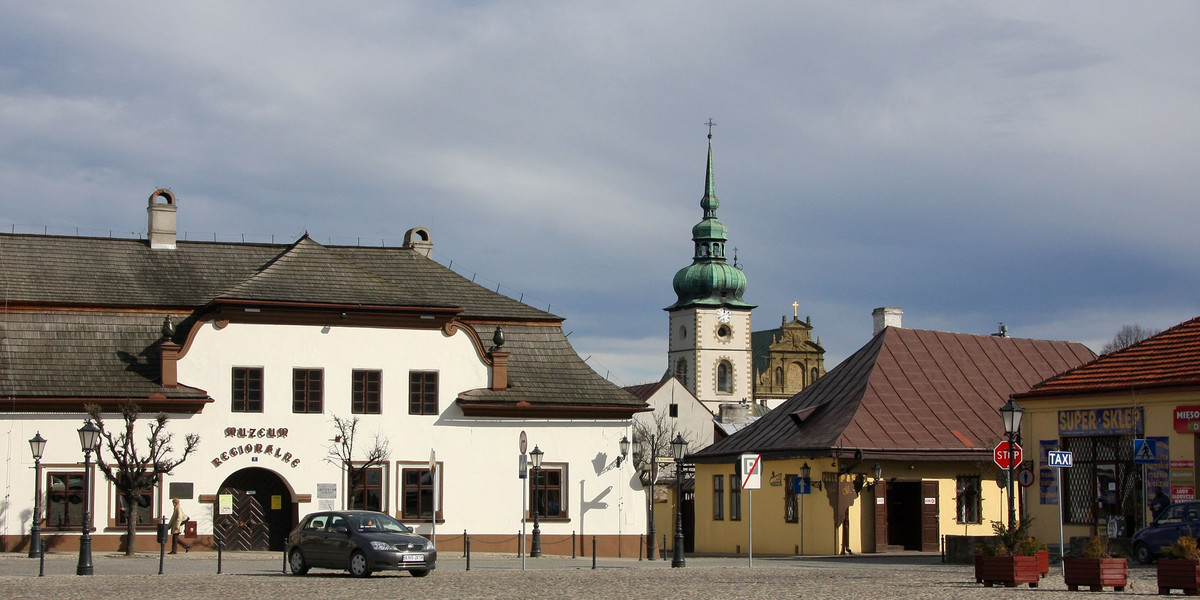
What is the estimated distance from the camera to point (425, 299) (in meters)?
44.2

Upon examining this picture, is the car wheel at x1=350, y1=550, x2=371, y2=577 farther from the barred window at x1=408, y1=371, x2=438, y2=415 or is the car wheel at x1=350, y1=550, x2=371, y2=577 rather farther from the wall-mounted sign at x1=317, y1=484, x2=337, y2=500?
the barred window at x1=408, y1=371, x2=438, y2=415

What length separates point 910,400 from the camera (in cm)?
4600

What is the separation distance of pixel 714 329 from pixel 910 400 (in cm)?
10502

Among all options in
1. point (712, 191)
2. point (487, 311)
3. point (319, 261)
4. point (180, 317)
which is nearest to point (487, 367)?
point (487, 311)

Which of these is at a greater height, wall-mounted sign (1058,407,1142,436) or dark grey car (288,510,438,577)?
wall-mounted sign (1058,407,1142,436)

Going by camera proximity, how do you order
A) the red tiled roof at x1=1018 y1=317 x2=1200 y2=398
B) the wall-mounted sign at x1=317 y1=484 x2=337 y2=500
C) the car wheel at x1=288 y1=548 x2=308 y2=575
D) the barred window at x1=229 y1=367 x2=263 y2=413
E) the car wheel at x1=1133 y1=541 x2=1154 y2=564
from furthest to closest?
1. the wall-mounted sign at x1=317 y1=484 x2=337 y2=500
2. the barred window at x1=229 y1=367 x2=263 y2=413
3. the red tiled roof at x1=1018 y1=317 x2=1200 y2=398
4. the car wheel at x1=1133 y1=541 x2=1154 y2=564
5. the car wheel at x1=288 y1=548 x2=308 y2=575

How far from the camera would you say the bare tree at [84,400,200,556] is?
37031 mm

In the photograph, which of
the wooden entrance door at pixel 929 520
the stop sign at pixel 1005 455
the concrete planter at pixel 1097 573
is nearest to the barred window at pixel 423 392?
the wooden entrance door at pixel 929 520

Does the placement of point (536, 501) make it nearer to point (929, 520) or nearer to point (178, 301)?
point (929, 520)

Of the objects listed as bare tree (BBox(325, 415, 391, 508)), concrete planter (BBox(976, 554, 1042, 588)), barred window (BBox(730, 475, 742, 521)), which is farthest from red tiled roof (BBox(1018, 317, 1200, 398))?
bare tree (BBox(325, 415, 391, 508))

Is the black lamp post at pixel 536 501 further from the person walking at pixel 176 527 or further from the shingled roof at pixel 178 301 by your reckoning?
the person walking at pixel 176 527

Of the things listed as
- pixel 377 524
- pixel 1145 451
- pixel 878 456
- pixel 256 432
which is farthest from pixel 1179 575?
pixel 256 432

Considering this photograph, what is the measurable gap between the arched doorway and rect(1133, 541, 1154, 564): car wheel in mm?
21339

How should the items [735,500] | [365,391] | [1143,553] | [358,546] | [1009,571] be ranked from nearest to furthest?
[1009,571]
[358,546]
[1143,553]
[365,391]
[735,500]
